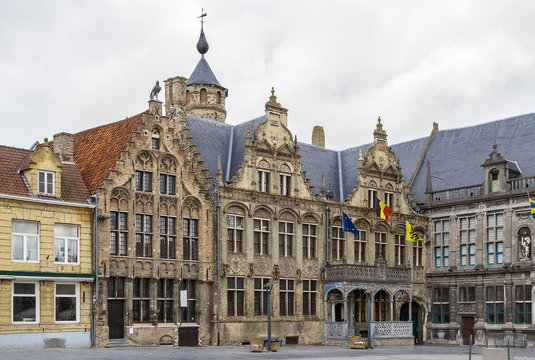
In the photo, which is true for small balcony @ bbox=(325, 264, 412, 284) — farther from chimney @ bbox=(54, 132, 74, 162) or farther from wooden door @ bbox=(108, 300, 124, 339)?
chimney @ bbox=(54, 132, 74, 162)

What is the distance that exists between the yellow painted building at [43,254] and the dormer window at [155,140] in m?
4.37

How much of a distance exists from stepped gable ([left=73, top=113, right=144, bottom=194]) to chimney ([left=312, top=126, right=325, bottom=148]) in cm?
1859

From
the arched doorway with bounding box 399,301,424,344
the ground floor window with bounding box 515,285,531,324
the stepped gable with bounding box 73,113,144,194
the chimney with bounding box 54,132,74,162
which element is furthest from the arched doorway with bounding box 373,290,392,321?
the chimney with bounding box 54,132,74,162

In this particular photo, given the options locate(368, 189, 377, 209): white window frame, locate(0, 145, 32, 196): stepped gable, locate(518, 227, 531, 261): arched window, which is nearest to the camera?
locate(0, 145, 32, 196): stepped gable

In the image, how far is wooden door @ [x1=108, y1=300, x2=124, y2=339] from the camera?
3969 cm

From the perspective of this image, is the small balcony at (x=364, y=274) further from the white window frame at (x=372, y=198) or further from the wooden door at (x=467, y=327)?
the wooden door at (x=467, y=327)

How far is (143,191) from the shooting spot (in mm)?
41469

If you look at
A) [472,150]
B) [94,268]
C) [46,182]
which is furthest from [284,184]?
[46,182]

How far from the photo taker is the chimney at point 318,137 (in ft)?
196

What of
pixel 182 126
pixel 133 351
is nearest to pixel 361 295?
pixel 182 126

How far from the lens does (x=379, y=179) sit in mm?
53344

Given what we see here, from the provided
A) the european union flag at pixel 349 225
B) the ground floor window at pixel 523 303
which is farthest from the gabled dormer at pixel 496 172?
the european union flag at pixel 349 225

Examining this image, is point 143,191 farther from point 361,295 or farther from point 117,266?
point 361,295

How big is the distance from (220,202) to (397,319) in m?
14.3
